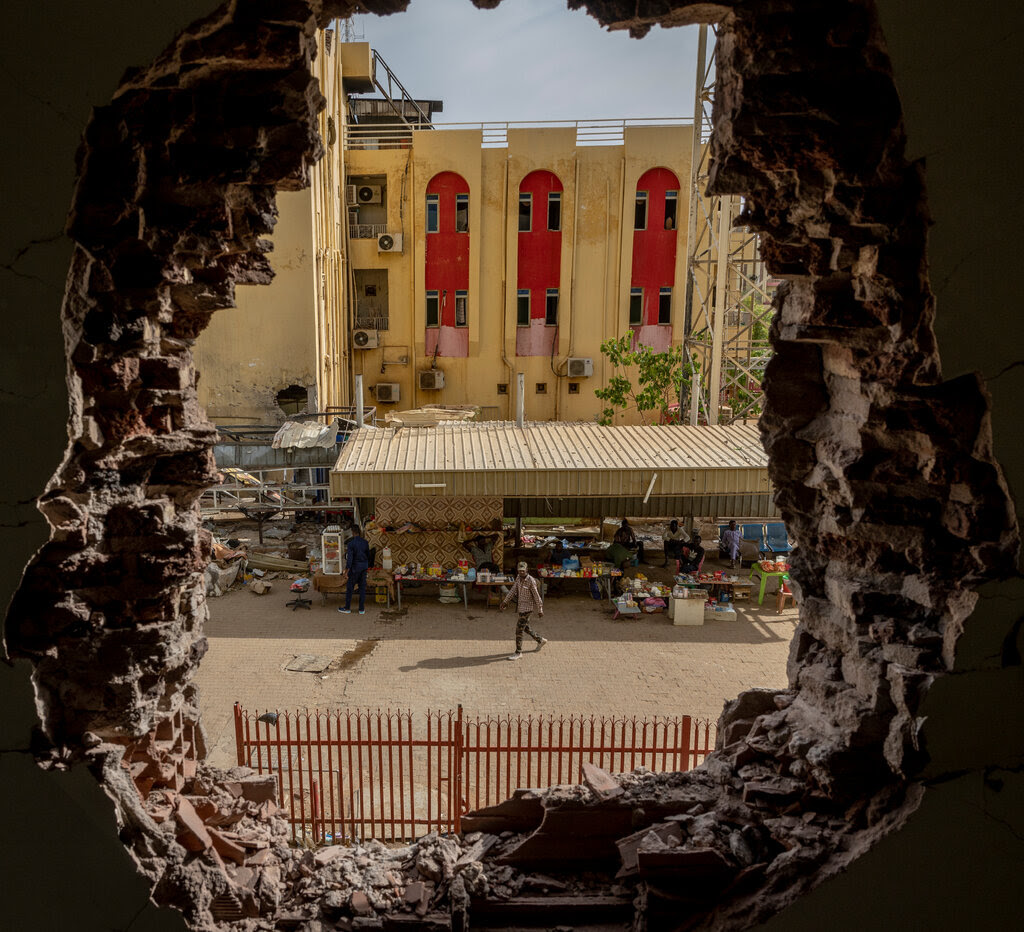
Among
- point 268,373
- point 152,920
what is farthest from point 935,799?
point 268,373

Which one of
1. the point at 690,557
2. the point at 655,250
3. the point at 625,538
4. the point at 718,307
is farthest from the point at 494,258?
the point at 690,557

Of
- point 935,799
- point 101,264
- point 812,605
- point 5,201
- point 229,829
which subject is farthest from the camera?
point 229,829

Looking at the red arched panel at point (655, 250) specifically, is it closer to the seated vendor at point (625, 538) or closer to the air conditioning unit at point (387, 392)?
the air conditioning unit at point (387, 392)

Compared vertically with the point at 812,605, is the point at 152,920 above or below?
below

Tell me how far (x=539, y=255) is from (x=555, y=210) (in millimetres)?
1440

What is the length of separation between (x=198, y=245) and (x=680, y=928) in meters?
4.07

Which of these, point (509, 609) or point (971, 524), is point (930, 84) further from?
point (509, 609)

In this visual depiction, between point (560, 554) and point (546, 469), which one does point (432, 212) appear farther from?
point (546, 469)

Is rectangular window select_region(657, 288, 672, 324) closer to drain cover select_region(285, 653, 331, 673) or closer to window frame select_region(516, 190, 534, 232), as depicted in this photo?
window frame select_region(516, 190, 534, 232)

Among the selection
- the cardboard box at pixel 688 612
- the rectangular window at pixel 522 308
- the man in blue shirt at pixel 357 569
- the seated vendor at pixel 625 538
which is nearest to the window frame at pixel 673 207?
the rectangular window at pixel 522 308

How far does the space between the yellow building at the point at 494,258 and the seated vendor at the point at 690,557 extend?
9981 millimetres

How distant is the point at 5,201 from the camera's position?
8.49 feet

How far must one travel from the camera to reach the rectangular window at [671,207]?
68.9 feet

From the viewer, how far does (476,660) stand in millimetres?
9477
